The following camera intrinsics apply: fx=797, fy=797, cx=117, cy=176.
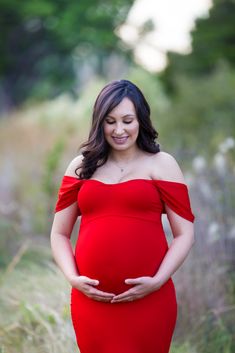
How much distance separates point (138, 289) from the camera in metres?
3.12

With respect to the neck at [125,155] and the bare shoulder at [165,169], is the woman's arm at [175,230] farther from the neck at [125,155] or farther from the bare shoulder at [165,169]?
the neck at [125,155]

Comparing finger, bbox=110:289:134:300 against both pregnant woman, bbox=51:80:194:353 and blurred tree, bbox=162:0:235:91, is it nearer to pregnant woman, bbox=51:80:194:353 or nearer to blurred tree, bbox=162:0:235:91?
pregnant woman, bbox=51:80:194:353

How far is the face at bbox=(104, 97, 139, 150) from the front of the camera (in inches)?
128

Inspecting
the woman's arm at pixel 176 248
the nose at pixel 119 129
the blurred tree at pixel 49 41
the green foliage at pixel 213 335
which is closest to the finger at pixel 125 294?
the woman's arm at pixel 176 248

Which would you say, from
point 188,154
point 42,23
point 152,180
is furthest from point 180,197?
point 42,23

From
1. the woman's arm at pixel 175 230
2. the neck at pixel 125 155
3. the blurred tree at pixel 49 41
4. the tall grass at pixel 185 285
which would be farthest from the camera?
the blurred tree at pixel 49 41

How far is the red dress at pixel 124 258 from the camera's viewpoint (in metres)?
3.18

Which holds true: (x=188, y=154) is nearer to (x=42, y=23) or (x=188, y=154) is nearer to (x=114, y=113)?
(x=114, y=113)

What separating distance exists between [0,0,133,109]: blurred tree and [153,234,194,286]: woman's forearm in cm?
2173

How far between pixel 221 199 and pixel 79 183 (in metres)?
3.50

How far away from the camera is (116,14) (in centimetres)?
2539

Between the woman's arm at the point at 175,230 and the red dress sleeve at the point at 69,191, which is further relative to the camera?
the red dress sleeve at the point at 69,191

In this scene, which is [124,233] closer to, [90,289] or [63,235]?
[90,289]

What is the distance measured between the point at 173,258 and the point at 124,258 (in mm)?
206
